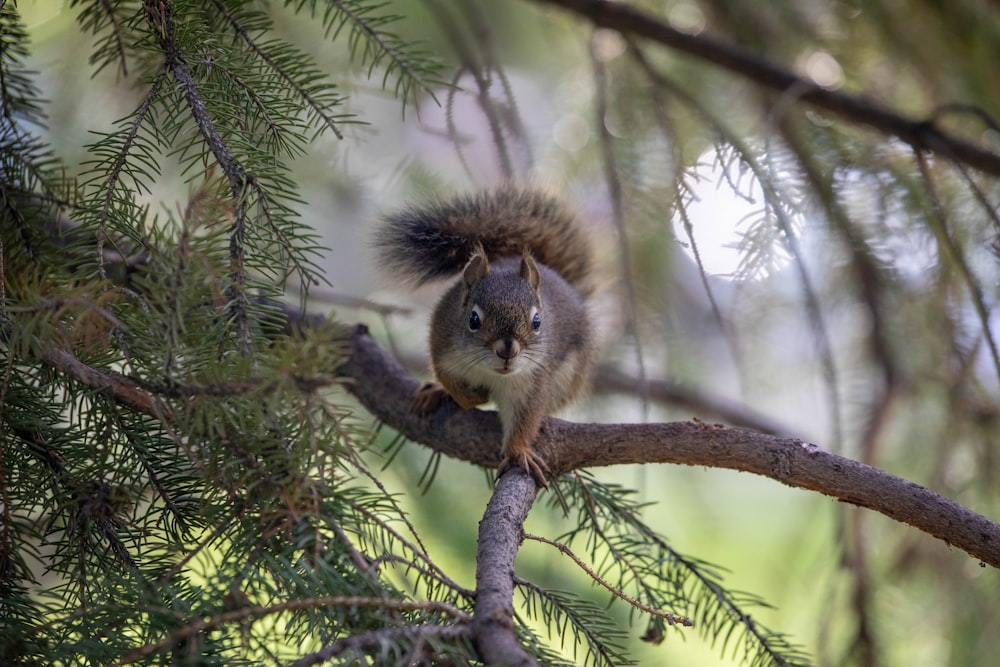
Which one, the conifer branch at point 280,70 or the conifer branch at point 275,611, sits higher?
the conifer branch at point 280,70

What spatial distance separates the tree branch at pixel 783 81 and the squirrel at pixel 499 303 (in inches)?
15.8

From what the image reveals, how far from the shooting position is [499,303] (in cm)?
169

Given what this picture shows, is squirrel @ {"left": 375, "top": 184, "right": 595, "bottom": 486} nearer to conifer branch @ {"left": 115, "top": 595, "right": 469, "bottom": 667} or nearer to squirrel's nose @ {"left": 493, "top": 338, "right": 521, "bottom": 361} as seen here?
squirrel's nose @ {"left": 493, "top": 338, "right": 521, "bottom": 361}

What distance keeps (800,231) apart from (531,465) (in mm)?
560

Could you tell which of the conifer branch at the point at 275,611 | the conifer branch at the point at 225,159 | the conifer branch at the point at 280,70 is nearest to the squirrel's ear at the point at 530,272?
the conifer branch at the point at 280,70

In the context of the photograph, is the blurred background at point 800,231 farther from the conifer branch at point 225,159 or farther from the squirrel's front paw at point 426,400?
the conifer branch at point 225,159

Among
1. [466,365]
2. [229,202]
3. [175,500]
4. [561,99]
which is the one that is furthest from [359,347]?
[561,99]

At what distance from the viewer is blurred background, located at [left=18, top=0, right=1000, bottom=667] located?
168cm

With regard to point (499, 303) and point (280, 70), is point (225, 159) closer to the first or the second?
point (280, 70)

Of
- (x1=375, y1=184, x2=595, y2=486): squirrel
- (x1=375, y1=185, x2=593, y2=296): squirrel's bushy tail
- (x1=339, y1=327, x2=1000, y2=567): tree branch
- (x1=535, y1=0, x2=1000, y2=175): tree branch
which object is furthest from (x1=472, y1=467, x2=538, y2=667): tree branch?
(x1=535, y1=0, x2=1000, y2=175): tree branch

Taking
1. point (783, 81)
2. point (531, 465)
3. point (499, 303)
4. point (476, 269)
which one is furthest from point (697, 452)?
point (783, 81)

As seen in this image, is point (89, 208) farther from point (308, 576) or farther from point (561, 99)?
point (561, 99)

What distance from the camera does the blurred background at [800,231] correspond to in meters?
1.68

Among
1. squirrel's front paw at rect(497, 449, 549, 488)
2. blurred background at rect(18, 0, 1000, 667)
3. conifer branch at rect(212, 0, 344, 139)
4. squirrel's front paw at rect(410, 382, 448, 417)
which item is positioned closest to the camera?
conifer branch at rect(212, 0, 344, 139)
